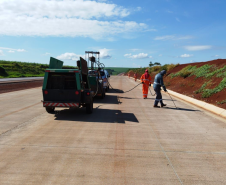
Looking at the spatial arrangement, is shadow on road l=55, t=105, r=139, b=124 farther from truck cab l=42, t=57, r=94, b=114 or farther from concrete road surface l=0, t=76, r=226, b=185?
truck cab l=42, t=57, r=94, b=114

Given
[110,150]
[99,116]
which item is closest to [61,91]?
[99,116]

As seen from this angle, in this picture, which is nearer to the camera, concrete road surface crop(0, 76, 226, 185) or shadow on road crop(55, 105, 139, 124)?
concrete road surface crop(0, 76, 226, 185)

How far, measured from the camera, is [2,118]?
8.66 metres

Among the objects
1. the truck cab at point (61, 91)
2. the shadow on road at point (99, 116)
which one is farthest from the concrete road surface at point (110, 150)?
the truck cab at point (61, 91)

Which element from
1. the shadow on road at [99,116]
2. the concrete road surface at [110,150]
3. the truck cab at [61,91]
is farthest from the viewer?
the truck cab at [61,91]

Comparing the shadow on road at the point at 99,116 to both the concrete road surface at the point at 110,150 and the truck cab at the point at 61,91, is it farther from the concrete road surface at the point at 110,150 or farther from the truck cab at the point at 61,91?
the truck cab at the point at 61,91

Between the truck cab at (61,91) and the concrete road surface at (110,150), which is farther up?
the truck cab at (61,91)

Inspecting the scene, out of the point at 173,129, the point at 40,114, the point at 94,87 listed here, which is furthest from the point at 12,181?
the point at 94,87

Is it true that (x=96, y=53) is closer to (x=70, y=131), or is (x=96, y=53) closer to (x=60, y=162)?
(x=70, y=131)

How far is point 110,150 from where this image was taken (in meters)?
5.49

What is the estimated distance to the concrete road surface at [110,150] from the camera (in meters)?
4.16

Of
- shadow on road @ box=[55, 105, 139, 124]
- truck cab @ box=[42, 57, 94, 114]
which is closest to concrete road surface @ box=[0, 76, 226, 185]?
shadow on road @ box=[55, 105, 139, 124]

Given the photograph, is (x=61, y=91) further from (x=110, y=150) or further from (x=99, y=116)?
(x=110, y=150)

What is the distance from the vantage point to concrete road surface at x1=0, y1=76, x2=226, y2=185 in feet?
13.6
